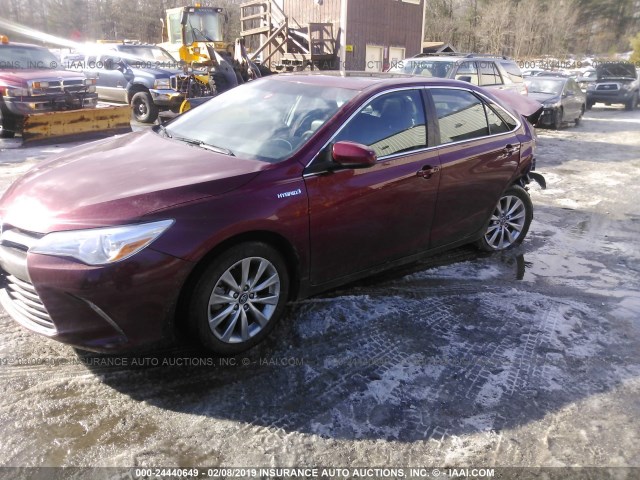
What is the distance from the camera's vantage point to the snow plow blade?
384 inches

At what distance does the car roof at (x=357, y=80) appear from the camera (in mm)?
4008

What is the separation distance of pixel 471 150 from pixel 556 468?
277 cm

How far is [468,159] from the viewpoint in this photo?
177 inches

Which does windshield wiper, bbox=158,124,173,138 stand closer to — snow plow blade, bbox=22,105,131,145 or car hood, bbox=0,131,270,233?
car hood, bbox=0,131,270,233

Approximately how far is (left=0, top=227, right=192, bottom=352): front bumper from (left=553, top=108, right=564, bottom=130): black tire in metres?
14.7

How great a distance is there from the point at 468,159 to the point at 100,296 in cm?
321

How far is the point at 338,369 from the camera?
3.22 m

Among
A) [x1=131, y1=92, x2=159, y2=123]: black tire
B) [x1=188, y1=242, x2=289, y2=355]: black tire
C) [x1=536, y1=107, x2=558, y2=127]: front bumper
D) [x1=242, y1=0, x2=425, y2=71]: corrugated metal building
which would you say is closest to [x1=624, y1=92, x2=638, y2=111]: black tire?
[x1=536, y1=107, x2=558, y2=127]: front bumper

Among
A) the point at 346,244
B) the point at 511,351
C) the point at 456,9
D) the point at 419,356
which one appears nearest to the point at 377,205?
the point at 346,244

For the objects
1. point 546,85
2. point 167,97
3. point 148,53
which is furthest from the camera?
point 546,85

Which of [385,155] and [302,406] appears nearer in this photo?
[302,406]

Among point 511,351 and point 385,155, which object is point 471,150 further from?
point 511,351

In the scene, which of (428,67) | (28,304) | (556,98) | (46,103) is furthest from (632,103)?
(28,304)

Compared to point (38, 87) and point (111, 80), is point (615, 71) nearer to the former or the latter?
point (111, 80)
